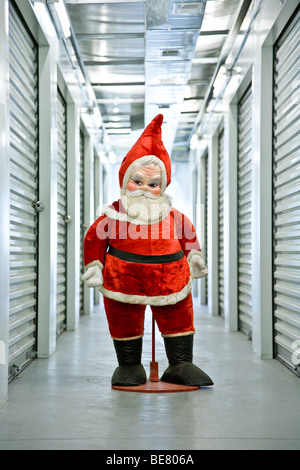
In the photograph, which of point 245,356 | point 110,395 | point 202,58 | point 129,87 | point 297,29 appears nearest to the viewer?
point 110,395

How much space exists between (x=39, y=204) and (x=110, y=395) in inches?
62.6

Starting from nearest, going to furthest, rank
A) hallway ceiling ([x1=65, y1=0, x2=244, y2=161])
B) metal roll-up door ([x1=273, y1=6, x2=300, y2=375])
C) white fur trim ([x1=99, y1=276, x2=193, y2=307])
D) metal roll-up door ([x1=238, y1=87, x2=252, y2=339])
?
white fur trim ([x1=99, y1=276, x2=193, y2=307]), metal roll-up door ([x1=273, y1=6, x2=300, y2=375]), hallway ceiling ([x1=65, y1=0, x2=244, y2=161]), metal roll-up door ([x1=238, y1=87, x2=252, y2=339])

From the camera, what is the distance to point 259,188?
3.80 metres

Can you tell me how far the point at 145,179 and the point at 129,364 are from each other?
3.74ft

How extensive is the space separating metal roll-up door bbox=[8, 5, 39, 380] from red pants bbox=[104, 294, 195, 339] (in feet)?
2.25

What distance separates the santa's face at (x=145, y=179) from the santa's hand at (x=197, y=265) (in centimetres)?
47

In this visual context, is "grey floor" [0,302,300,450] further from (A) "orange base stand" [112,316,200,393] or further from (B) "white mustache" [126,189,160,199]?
(B) "white mustache" [126,189,160,199]

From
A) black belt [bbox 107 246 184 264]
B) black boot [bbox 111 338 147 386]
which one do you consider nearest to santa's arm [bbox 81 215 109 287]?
black belt [bbox 107 246 184 264]

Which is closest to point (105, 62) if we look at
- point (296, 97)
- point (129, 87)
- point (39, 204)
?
point (129, 87)

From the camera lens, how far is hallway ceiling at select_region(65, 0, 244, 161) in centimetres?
430

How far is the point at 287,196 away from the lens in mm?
3486

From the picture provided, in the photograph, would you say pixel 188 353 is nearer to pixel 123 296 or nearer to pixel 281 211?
pixel 123 296

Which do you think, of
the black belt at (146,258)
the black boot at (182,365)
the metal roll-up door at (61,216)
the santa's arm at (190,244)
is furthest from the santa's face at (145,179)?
the metal roll-up door at (61,216)

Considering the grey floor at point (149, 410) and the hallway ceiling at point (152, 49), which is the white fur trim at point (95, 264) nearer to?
the grey floor at point (149, 410)
